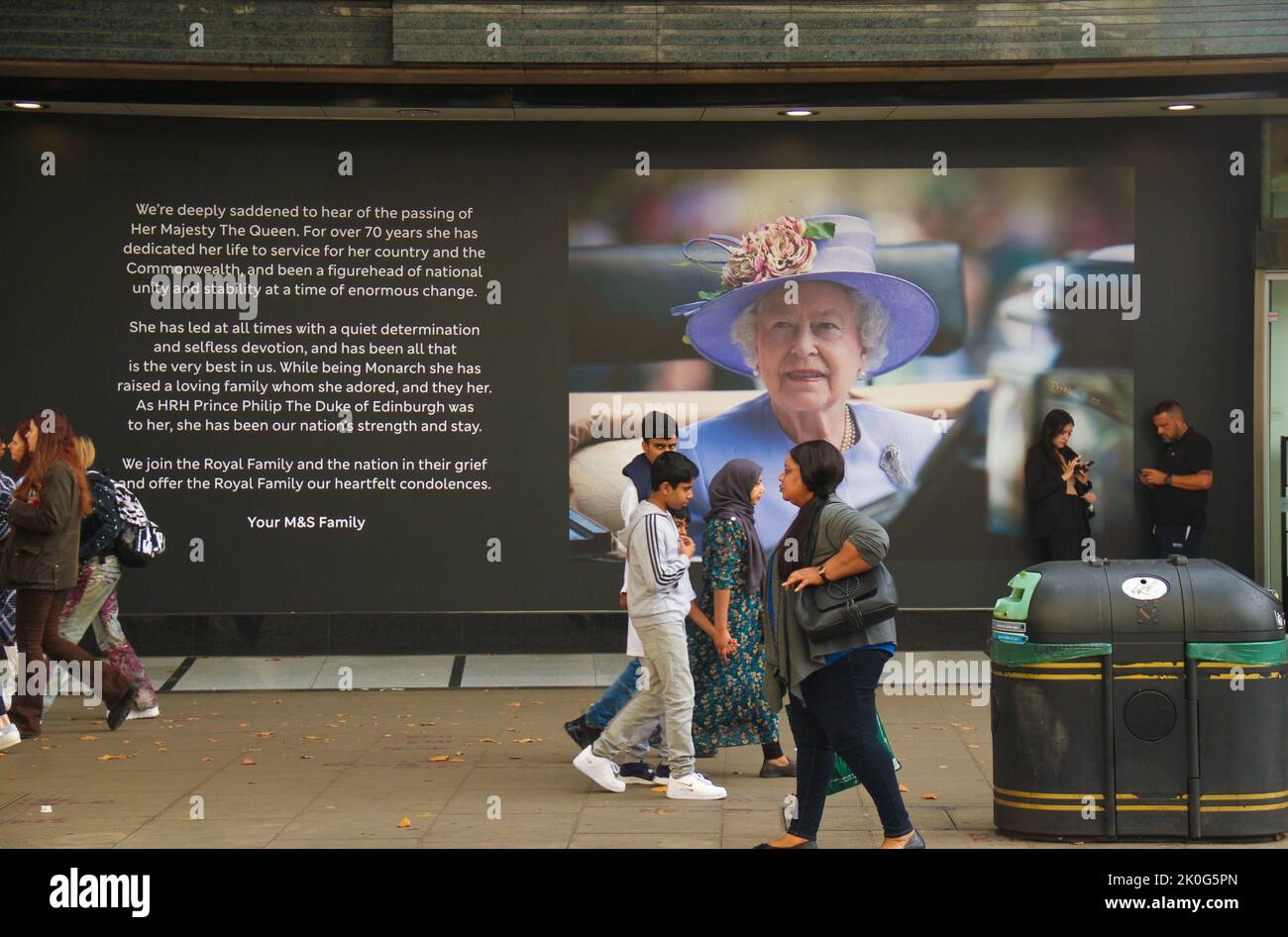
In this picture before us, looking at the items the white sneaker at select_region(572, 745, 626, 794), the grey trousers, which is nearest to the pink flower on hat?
the grey trousers

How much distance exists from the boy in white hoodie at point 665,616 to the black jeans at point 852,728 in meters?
1.34

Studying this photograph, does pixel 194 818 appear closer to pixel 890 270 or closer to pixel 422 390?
pixel 422 390

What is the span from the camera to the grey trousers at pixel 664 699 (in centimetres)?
839

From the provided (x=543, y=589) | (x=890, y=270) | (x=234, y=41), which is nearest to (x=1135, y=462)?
(x=890, y=270)

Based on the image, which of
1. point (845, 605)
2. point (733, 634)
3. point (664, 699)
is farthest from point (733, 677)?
point (845, 605)

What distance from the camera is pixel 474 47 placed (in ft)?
38.7

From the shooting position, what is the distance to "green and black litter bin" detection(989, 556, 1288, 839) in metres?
7.14

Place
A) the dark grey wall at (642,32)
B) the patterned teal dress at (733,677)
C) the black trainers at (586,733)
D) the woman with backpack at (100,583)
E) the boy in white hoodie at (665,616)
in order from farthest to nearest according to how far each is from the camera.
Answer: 1. the dark grey wall at (642,32)
2. the woman with backpack at (100,583)
3. the black trainers at (586,733)
4. the patterned teal dress at (733,677)
5. the boy in white hoodie at (665,616)

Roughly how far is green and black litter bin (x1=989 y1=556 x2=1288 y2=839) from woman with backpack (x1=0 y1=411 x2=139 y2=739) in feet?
19.3

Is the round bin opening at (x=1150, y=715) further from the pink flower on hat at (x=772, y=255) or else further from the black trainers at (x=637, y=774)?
the pink flower on hat at (x=772, y=255)

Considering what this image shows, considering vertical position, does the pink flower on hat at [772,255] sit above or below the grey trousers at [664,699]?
above

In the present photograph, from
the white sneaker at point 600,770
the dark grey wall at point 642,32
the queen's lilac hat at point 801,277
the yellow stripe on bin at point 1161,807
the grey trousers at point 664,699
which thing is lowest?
the white sneaker at point 600,770

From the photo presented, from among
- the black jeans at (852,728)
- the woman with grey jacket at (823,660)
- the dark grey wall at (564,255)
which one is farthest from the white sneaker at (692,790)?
the dark grey wall at (564,255)

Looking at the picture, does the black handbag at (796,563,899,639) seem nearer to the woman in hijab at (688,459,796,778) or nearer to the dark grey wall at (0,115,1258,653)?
the woman in hijab at (688,459,796,778)
